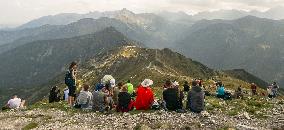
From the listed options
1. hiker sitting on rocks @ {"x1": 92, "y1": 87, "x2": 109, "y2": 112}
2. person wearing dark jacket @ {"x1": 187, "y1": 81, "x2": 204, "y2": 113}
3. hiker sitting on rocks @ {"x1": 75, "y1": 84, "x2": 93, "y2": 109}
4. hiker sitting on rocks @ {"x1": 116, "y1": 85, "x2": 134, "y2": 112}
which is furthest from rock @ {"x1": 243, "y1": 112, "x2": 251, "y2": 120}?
hiker sitting on rocks @ {"x1": 75, "y1": 84, "x2": 93, "y2": 109}

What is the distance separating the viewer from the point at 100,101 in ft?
122

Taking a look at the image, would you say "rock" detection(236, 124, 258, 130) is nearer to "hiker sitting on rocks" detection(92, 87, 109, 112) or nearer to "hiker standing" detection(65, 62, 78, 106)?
"hiker sitting on rocks" detection(92, 87, 109, 112)

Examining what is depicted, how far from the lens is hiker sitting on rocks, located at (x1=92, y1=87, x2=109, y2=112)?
3709 cm

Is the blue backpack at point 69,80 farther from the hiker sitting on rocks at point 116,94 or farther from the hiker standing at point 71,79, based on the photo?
the hiker sitting on rocks at point 116,94

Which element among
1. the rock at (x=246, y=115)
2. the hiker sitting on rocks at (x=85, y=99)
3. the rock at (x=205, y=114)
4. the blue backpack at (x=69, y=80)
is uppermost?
the blue backpack at (x=69, y=80)

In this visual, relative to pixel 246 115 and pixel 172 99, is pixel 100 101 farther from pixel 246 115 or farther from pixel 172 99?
pixel 246 115

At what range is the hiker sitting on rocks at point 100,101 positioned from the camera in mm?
37094

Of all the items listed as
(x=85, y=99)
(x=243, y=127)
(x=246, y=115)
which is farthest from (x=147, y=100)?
(x=243, y=127)

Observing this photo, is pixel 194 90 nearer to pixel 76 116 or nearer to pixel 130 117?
pixel 130 117

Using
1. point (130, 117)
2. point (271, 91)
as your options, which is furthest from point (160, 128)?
point (271, 91)

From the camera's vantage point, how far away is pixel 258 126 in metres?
31.8

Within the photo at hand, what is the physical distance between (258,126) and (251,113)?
5633mm

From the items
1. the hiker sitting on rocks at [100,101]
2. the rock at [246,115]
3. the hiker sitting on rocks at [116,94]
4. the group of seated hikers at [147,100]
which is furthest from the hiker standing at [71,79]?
the rock at [246,115]

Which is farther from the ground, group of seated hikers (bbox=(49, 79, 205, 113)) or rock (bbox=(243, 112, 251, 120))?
Result: group of seated hikers (bbox=(49, 79, 205, 113))
